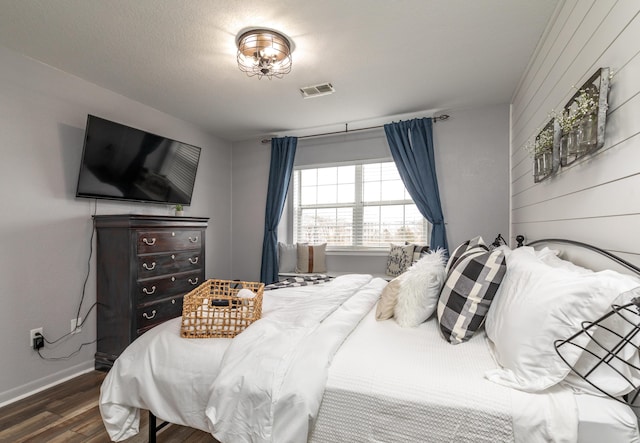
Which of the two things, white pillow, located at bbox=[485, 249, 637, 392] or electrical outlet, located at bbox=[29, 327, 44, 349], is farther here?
electrical outlet, located at bbox=[29, 327, 44, 349]

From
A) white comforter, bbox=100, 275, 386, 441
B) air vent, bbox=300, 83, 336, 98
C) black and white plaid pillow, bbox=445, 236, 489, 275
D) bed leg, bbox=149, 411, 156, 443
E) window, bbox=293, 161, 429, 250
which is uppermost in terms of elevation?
air vent, bbox=300, 83, 336, 98

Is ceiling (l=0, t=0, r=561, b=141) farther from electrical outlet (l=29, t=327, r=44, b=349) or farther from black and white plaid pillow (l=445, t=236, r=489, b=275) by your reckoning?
electrical outlet (l=29, t=327, r=44, b=349)

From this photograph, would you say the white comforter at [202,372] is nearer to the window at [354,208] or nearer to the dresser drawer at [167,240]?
the dresser drawer at [167,240]

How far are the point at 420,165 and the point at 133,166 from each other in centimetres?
297

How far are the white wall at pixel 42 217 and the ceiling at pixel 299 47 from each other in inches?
7.9

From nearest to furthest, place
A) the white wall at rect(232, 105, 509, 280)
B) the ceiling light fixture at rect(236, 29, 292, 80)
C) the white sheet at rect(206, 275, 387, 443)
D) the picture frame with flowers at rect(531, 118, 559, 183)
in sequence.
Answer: the white sheet at rect(206, 275, 387, 443) → the picture frame with flowers at rect(531, 118, 559, 183) → the ceiling light fixture at rect(236, 29, 292, 80) → the white wall at rect(232, 105, 509, 280)

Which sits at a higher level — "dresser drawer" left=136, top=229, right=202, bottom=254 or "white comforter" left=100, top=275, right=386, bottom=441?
"dresser drawer" left=136, top=229, right=202, bottom=254

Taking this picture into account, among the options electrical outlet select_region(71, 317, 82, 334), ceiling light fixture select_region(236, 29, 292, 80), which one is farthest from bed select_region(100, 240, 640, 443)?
ceiling light fixture select_region(236, 29, 292, 80)

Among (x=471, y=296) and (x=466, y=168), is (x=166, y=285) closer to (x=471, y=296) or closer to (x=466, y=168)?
(x=471, y=296)

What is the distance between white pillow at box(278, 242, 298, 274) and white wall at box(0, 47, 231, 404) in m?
2.02

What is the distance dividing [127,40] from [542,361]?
292 centimetres

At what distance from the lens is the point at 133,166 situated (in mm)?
3023

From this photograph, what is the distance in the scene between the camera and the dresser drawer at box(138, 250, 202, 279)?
8.98 feet

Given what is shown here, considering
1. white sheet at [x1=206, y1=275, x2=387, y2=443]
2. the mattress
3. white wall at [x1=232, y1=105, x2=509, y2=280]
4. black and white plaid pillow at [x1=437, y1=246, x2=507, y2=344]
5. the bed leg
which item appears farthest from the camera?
white wall at [x1=232, y1=105, x2=509, y2=280]
